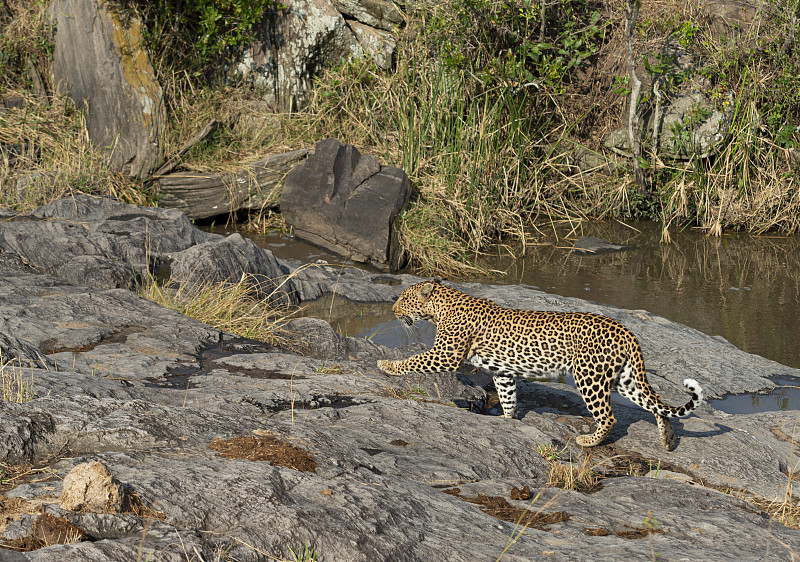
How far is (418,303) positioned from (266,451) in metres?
3.21

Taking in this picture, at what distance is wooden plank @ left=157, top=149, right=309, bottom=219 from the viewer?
40.4 ft

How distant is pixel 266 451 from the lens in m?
3.64

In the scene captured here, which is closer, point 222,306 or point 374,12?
point 222,306

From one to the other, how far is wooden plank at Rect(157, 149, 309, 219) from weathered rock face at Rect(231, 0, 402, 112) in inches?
65.6

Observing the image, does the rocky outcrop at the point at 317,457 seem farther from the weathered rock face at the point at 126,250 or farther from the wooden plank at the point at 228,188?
the wooden plank at the point at 228,188

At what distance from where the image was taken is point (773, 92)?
12648 millimetres

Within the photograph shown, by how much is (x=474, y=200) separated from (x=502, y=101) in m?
1.72

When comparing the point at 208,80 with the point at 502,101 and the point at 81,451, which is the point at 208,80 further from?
the point at 81,451

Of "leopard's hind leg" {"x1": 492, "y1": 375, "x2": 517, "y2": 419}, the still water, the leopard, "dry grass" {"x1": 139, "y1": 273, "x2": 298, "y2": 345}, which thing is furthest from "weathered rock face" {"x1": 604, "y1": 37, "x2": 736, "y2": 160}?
"leopard's hind leg" {"x1": 492, "y1": 375, "x2": 517, "y2": 419}

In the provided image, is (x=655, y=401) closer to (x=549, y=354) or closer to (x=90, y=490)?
(x=549, y=354)

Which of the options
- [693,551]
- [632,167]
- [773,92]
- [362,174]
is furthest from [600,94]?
[693,551]

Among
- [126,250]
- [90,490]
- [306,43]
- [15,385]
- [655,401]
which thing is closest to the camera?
[90,490]

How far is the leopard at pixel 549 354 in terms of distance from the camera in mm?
5590

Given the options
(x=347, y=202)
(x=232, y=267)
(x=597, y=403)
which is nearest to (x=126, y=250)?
(x=232, y=267)
